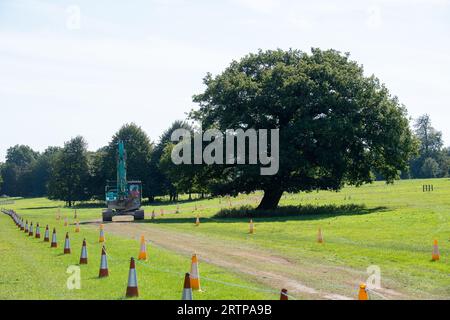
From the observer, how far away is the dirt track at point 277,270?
49.4ft

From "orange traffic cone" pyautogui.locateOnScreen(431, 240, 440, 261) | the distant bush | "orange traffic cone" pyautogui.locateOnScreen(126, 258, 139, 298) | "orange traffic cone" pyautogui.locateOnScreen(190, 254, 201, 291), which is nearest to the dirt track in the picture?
"orange traffic cone" pyautogui.locateOnScreen(190, 254, 201, 291)

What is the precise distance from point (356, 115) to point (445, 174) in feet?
409

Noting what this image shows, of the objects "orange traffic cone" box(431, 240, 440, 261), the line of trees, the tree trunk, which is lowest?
"orange traffic cone" box(431, 240, 440, 261)

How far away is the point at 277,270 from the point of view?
19.0 meters

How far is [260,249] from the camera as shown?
25.8 metres

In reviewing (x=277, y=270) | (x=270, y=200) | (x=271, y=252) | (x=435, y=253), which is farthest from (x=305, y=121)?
(x=277, y=270)

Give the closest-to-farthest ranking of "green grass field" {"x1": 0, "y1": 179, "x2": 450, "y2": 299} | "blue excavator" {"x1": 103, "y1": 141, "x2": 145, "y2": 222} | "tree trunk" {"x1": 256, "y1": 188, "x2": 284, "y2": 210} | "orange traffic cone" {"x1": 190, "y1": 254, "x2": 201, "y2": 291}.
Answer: "orange traffic cone" {"x1": 190, "y1": 254, "x2": 201, "y2": 291} < "green grass field" {"x1": 0, "y1": 179, "x2": 450, "y2": 299} < "blue excavator" {"x1": 103, "y1": 141, "x2": 145, "y2": 222} < "tree trunk" {"x1": 256, "y1": 188, "x2": 284, "y2": 210}

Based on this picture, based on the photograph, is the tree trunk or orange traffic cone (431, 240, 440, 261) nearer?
orange traffic cone (431, 240, 440, 261)

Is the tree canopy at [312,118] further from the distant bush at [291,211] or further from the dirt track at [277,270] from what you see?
the dirt track at [277,270]

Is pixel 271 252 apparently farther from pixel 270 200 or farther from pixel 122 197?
pixel 270 200

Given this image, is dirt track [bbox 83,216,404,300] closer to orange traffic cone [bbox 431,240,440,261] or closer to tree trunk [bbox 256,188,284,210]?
orange traffic cone [bbox 431,240,440,261]

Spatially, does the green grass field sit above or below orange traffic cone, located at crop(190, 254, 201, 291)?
below

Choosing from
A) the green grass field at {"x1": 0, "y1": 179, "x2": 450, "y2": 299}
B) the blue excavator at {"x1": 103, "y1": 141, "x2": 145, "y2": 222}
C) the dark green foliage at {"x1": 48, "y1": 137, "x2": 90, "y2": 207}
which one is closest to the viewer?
the green grass field at {"x1": 0, "y1": 179, "x2": 450, "y2": 299}

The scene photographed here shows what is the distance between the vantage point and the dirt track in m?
15.1
